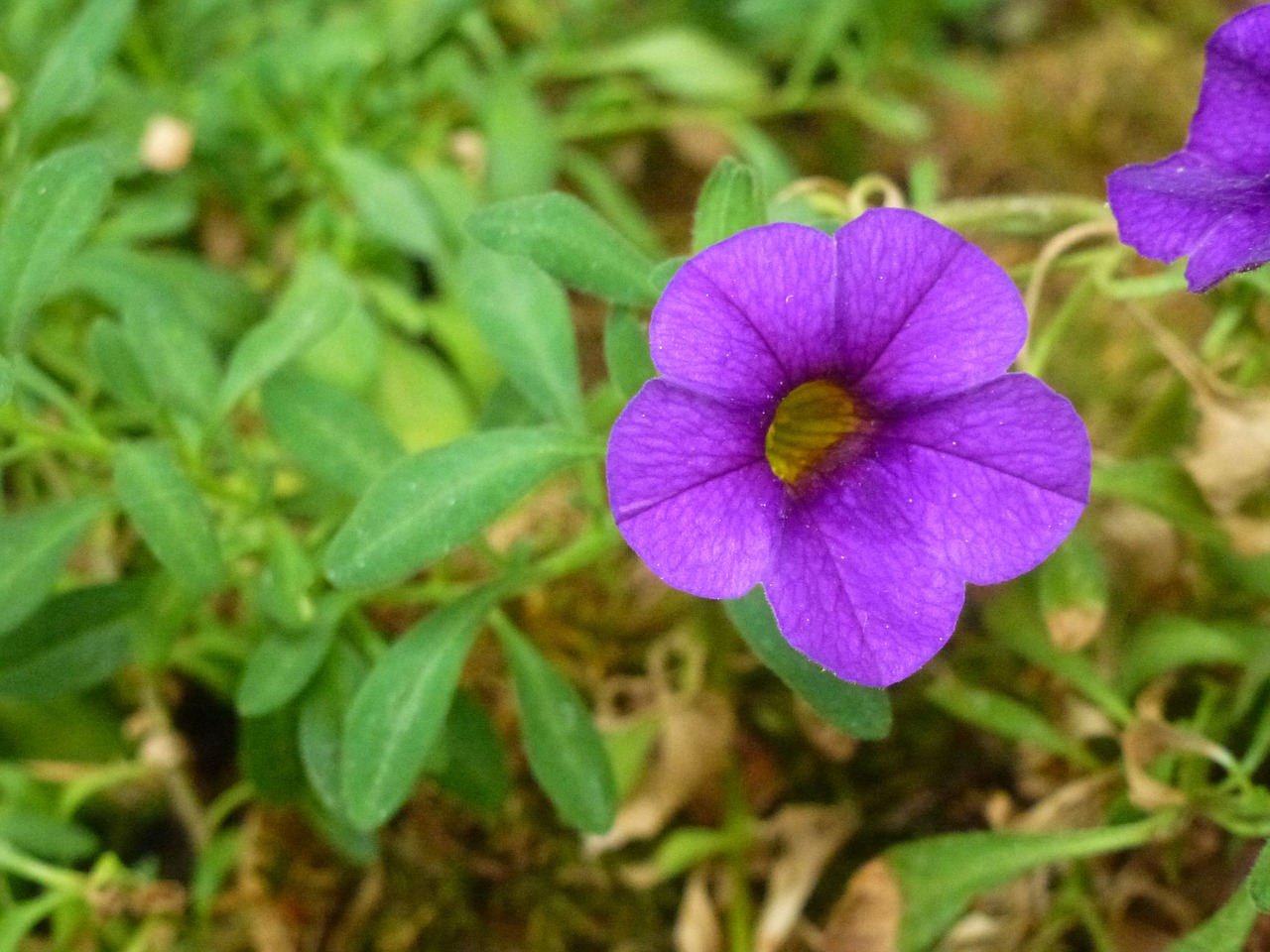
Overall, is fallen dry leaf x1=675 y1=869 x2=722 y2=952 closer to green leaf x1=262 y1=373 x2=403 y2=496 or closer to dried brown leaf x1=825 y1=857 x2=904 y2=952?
dried brown leaf x1=825 y1=857 x2=904 y2=952

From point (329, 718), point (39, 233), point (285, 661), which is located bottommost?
point (329, 718)

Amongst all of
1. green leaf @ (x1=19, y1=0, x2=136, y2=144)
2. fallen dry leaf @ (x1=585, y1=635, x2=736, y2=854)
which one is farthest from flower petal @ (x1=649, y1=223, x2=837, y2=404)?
green leaf @ (x1=19, y1=0, x2=136, y2=144)

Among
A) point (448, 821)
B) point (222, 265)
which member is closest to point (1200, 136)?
point (448, 821)

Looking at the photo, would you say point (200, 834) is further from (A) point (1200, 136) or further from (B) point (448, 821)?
(A) point (1200, 136)

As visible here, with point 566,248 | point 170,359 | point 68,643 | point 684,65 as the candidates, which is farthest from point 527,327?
point 684,65

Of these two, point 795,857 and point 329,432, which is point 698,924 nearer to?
point 795,857

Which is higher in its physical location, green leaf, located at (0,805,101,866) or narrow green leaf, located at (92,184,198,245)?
narrow green leaf, located at (92,184,198,245)
